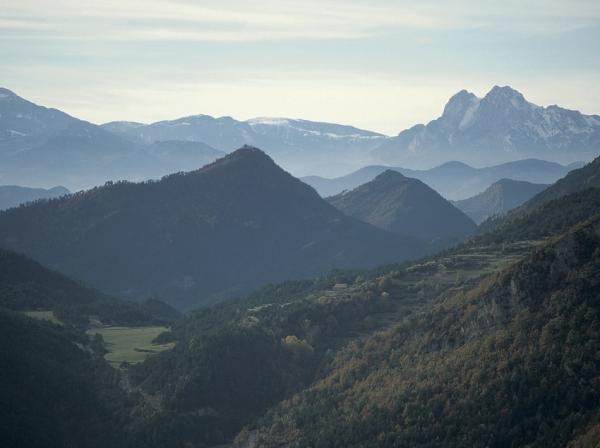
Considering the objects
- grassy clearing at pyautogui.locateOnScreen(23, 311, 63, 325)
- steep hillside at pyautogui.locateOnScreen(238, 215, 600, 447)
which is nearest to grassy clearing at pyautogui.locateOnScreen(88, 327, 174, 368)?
grassy clearing at pyautogui.locateOnScreen(23, 311, 63, 325)

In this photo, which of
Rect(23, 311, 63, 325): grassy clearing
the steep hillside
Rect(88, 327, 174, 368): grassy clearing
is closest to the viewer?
the steep hillside

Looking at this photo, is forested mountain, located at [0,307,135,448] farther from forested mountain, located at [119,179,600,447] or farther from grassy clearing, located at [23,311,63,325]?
grassy clearing, located at [23,311,63,325]

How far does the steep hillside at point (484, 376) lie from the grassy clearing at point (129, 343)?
32697 mm

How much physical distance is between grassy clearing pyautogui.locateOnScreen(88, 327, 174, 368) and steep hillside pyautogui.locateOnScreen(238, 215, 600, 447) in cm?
3270

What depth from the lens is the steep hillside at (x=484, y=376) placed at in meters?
111

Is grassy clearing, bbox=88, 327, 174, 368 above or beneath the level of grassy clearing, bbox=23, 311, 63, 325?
beneath

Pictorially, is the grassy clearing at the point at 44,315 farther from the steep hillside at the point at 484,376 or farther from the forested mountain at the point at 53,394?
the steep hillside at the point at 484,376

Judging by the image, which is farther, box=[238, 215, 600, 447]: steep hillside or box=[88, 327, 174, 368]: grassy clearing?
box=[88, 327, 174, 368]: grassy clearing

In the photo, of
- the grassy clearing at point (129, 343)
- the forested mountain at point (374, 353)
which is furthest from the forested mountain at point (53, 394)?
the forested mountain at point (374, 353)

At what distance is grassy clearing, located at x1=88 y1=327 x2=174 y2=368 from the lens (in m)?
167

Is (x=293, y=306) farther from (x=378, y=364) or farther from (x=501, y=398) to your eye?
(x=501, y=398)

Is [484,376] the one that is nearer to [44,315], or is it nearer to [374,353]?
[374,353]

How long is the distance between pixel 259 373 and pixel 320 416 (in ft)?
91.1

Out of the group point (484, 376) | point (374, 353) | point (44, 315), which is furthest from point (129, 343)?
point (484, 376)
